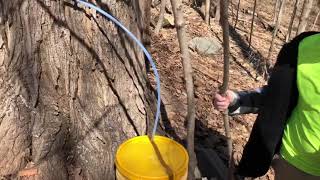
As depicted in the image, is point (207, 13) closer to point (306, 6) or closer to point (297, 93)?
point (306, 6)

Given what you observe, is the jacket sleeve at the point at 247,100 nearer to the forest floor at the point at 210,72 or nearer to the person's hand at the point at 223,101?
the person's hand at the point at 223,101

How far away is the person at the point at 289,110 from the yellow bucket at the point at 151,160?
275 millimetres

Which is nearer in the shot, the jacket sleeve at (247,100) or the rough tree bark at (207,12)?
the jacket sleeve at (247,100)

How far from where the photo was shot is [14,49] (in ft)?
5.61

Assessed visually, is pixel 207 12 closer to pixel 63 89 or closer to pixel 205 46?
pixel 205 46

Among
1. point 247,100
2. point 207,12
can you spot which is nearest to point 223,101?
point 247,100

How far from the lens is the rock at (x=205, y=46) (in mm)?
4004

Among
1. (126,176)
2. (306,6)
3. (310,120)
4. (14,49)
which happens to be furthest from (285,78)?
(306,6)

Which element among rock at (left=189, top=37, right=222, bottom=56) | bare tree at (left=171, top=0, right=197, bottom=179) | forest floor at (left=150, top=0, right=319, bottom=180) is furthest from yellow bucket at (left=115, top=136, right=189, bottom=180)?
rock at (left=189, top=37, right=222, bottom=56)

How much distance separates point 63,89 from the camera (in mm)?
1773

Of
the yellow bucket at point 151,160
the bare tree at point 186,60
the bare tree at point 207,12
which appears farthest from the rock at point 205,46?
the yellow bucket at point 151,160

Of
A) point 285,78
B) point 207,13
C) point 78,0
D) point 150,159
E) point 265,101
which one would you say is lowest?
point 207,13

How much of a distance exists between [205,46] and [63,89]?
2.44 m

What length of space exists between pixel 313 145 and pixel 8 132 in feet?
3.83
